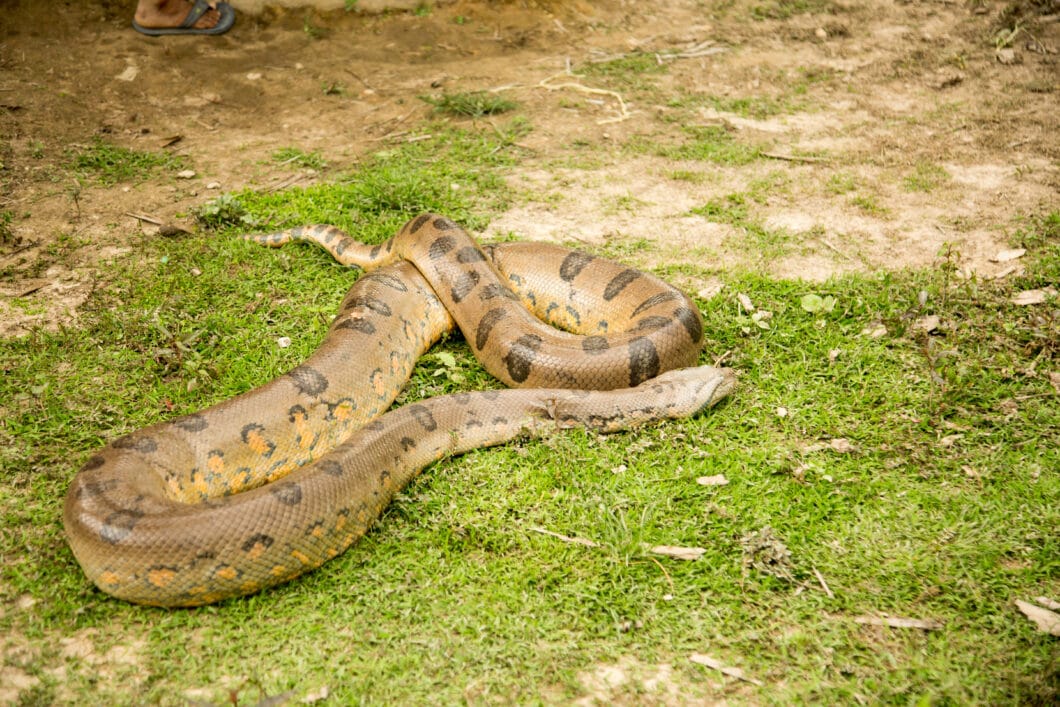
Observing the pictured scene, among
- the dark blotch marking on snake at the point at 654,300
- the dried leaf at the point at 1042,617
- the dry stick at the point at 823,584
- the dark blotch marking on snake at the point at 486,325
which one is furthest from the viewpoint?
the dark blotch marking on snake at the point at 654,300

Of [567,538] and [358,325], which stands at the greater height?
[358,325]

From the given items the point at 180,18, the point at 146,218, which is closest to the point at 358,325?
the point at 146,218

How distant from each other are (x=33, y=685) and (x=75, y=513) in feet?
3.00

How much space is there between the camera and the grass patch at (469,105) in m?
9.84

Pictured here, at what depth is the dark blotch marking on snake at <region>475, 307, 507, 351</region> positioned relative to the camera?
20.5ft

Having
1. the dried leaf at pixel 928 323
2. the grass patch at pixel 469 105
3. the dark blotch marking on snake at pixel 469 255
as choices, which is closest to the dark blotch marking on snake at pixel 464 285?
the dark blotch marking on snake at pixel 469 255

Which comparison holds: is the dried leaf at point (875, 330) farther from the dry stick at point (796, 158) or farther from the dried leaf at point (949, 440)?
the dry stick at point (796, 158)

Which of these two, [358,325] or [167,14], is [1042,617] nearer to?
[358,325]

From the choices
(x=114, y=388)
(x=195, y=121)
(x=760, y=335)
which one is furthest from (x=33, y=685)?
(x=195, y=121)

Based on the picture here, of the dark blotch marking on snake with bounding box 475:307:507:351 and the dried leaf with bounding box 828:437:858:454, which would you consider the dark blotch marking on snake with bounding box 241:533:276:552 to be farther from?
the dried leaf with bounding box 828:437:858:454

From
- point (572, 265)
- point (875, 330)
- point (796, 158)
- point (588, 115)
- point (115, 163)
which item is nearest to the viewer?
point (875, 330)

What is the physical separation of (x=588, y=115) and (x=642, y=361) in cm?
491

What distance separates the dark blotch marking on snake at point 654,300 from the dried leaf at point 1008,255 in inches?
118

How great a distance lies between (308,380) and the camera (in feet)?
18.4
